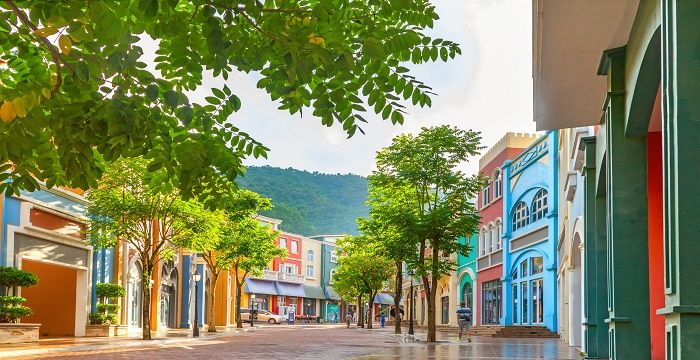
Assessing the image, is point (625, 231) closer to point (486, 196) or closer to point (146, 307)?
point (146, 307)

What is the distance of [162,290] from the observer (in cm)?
4703

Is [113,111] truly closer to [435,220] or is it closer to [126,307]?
[435,220]

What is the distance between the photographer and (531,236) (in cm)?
4231

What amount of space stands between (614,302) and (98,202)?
76.1ft

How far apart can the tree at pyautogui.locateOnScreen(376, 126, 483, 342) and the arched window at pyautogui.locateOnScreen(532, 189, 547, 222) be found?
10.0 metres

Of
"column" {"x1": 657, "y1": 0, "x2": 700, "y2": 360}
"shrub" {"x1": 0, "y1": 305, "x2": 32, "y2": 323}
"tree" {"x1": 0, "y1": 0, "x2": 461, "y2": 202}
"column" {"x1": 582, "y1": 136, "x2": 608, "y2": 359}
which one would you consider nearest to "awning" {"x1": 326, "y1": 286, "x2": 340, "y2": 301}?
"shrub" {"x1": 0, "y1": 305, "x2": 32, "y2": 323}

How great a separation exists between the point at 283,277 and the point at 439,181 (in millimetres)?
64031

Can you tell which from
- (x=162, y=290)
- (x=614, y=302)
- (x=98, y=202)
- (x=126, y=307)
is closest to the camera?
(x=614, y=302)

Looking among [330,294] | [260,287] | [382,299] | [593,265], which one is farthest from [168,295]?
[382,299]

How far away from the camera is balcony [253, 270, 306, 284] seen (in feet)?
294

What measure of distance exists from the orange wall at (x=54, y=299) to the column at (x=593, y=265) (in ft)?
78.1

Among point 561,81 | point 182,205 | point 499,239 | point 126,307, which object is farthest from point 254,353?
point 499,239

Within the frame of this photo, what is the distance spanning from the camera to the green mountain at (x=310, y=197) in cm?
13088

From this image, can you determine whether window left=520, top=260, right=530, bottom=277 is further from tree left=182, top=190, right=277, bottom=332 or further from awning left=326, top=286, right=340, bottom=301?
awning left=326, top=286, right=340, bottom=301
